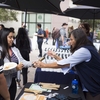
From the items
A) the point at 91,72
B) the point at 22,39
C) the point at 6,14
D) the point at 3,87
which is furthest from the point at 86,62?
the point at 6,14

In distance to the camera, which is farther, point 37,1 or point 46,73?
point 37,1

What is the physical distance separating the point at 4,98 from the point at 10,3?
3345 millimetres

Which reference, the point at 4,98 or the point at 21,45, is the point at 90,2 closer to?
the point at 21,45

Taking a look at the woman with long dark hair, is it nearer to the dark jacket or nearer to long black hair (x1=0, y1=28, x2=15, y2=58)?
the dark jacket

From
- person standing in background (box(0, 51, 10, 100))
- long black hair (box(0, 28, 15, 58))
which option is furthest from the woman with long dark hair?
person standing in background (box(0, 51, 10, 100))

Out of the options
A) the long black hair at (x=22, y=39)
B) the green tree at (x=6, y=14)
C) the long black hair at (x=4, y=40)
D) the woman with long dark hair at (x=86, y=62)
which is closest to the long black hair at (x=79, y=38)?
the woman with long dark hair at (x=86, y=62)

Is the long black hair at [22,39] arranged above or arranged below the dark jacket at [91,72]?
above

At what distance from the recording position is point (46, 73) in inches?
143

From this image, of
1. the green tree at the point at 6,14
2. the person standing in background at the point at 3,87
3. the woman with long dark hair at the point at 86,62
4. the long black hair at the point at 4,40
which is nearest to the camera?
the person standing in background at the point at 3,87

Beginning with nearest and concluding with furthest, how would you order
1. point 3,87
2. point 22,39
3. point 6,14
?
point 3,87 < point 22,39 < point 6,14

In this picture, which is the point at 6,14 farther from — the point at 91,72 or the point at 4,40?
the point at 91,72

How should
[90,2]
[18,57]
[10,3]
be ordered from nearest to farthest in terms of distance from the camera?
1. [18,57]
2. [90,2]
3. [10,3]

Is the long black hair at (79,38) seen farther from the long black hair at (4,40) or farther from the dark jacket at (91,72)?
the long black hair at (4,40)

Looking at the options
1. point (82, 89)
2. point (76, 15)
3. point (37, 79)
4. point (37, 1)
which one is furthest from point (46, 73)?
point (76, 15)
